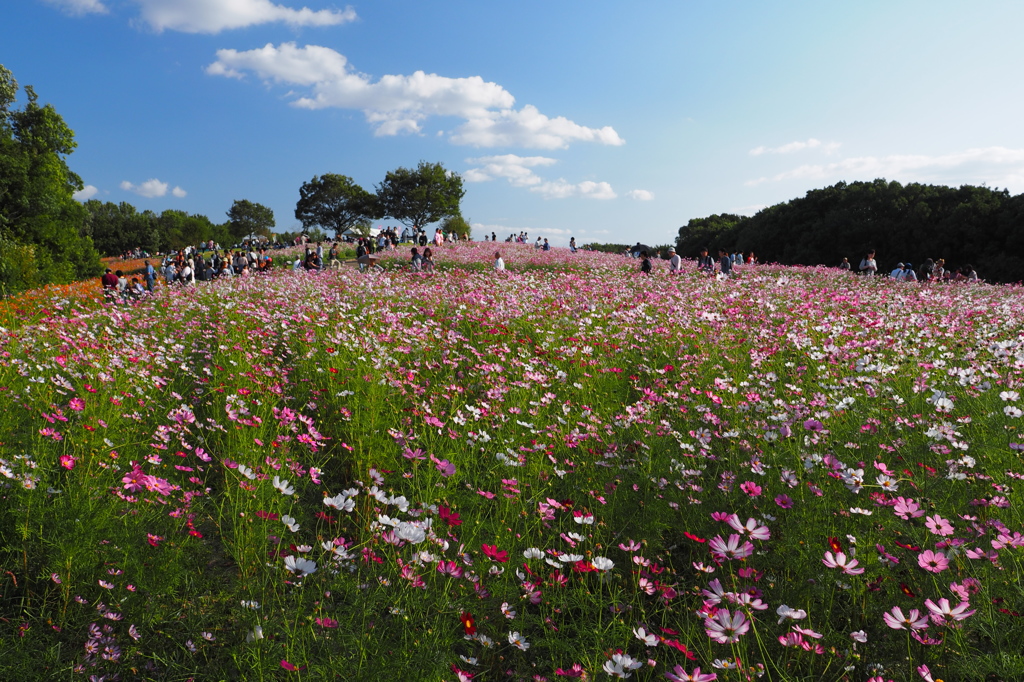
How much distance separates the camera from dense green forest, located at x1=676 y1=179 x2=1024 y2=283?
1307 inches

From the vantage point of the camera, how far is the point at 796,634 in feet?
6.86

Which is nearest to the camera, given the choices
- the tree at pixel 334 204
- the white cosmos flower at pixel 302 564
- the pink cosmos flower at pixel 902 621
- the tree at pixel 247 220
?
the pink cosmos flower at pixel 902 621

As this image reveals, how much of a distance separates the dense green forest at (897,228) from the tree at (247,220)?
92259mm

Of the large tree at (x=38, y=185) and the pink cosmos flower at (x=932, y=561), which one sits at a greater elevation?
the large tree at (x=38, y=185)

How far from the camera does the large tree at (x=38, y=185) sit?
31.5m

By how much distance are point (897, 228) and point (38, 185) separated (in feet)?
196

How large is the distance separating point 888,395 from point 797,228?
48630mm

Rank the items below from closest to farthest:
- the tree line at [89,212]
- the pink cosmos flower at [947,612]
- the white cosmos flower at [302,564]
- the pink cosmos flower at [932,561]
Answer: the pink cosmos flower at [947,612], the white cosmos flower at [302,564], the pink cosmos flower at [932,561], the tree line at [89,212]

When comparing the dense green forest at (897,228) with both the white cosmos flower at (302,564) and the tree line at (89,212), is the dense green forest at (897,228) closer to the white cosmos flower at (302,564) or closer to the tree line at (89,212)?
the tree line at (89,212)

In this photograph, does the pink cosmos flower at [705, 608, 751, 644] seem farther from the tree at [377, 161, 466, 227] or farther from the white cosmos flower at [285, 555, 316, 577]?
the tree at [377, 161, 466, 227]

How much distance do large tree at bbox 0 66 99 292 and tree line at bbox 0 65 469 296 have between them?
62 millimetres

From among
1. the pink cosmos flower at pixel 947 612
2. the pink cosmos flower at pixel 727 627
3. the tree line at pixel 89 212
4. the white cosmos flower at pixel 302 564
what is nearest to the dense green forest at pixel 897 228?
the tree line at pixel 89 212

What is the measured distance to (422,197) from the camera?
60031mm

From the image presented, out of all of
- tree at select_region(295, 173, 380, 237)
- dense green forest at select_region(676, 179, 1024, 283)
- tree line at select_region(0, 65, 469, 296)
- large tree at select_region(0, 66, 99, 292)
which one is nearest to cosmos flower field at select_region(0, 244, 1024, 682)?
tree line at select_region(0, 65, 469, 296)
